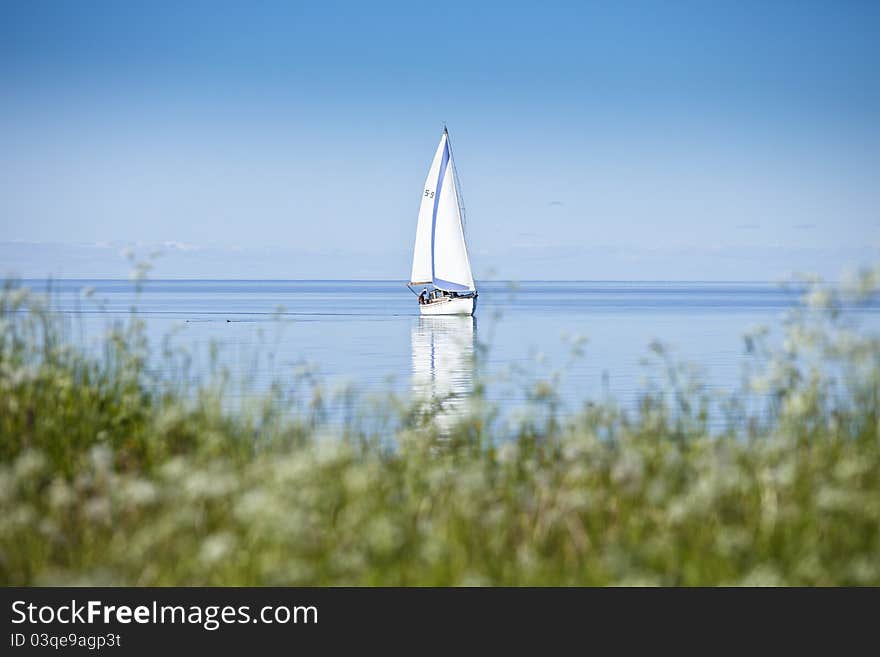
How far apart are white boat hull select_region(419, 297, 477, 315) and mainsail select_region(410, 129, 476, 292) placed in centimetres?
74

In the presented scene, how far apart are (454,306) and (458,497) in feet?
177

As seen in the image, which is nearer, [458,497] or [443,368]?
[458,497]

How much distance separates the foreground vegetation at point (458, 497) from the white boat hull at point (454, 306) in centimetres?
5064

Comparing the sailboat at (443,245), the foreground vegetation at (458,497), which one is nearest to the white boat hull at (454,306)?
the sailboat at (443,245)

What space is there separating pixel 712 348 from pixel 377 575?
32817 mm

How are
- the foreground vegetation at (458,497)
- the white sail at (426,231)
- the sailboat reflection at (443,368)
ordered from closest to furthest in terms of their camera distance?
the foreground vegetation at (458,497), the sailboat reflection at (443,368), the white sail at (426,231)

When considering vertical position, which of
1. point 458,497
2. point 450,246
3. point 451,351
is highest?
point 450,246

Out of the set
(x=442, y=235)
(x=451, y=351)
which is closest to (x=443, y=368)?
(x=451, y=351)

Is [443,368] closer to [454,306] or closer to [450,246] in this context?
[450,246]

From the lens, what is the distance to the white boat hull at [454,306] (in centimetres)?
6006

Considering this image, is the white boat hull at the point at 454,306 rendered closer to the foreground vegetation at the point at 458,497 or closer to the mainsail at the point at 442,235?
the mainsail at the point at 442,235

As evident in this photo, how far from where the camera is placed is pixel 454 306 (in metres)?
60.8
